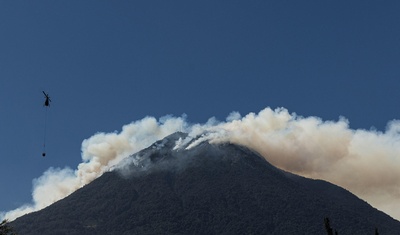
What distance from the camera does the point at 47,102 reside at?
65625mm

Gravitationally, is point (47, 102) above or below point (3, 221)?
above

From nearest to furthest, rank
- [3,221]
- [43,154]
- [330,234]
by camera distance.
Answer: [330,234] → [3,221] → [43,154]

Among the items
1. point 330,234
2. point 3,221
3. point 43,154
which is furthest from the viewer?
point 43,154

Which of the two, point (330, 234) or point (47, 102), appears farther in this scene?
point (47, 102)

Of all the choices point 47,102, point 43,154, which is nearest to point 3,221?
point 43,154

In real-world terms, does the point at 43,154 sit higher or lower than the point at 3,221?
higher

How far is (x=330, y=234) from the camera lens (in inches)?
1848

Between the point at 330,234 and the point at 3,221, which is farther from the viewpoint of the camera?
the point at 3,221

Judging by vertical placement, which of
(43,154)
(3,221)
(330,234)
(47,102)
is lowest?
(330,234)

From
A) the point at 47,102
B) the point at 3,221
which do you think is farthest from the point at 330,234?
the point at 47,102

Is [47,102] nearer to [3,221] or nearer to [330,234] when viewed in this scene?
[3,221]

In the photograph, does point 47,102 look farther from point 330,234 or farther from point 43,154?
point 330,234

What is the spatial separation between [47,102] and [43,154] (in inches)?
229

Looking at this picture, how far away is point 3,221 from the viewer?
56.6 metres
